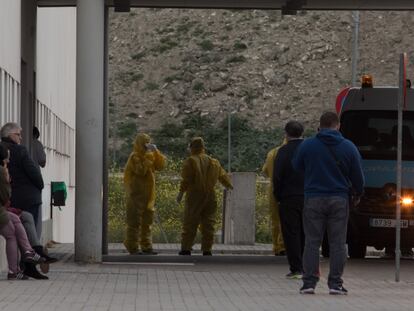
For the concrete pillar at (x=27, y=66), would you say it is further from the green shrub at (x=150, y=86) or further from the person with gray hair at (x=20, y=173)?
the green shrub at (x=150, y=86)

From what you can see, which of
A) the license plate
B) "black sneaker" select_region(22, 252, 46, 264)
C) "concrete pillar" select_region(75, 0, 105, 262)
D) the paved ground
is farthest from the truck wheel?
"black sneaker" select_region(22, 252, 46, 264)

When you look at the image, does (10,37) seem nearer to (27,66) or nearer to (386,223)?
(27,66)

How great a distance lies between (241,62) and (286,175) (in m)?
104

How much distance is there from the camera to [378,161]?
22203 millimetres

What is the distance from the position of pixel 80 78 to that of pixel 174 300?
6866 mm

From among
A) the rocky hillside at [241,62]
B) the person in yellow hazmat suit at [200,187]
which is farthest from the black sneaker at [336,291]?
the rocky hillside at [241,62]

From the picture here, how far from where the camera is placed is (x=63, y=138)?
37312 millimetres

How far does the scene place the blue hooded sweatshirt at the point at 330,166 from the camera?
15.1 metres

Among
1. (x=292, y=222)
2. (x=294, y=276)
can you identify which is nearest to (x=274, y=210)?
(x=294, y=276)

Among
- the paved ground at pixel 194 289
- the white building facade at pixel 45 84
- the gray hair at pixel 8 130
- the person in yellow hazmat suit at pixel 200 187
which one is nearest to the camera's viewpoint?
the paved ground at pixel 194 289

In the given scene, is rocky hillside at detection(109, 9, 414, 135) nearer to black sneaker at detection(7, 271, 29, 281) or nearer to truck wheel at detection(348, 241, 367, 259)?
truck wheel at detection(348, 241, 367, 259)

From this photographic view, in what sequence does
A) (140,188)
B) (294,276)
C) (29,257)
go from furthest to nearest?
(140,188) → (294,276) → (29,257)

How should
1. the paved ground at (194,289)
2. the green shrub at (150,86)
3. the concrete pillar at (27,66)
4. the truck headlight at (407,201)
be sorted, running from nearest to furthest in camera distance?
the paved ground at (194,289) < the truck headlight at (407,201) < the concrete pillar at (27,66) < the green shrub at (150,86)

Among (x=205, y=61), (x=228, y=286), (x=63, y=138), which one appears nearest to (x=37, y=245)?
(x=228, y=286)
